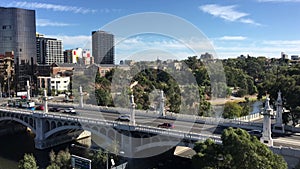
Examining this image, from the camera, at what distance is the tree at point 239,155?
16.8m

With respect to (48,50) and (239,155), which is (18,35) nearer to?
(48,50)

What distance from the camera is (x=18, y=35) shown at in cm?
8744

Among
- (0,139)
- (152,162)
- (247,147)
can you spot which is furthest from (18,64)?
(247,147)

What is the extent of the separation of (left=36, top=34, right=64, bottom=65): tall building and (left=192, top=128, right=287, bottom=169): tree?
390 ft

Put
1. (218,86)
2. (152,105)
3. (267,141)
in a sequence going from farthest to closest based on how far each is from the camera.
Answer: (218,86)
(152,105)
(267,141)

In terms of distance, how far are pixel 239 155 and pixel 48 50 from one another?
125442 millimetres

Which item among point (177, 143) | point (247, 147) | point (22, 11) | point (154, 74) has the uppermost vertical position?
point (22, 11)

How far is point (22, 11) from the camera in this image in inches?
→ 3433

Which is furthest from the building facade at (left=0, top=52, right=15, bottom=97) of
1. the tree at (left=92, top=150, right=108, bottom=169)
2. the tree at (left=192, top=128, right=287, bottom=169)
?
the tree at (left=192, top=128, right=287, bottom=169)

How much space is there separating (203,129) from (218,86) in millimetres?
41861

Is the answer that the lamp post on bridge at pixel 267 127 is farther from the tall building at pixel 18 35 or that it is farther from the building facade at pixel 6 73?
the tall building at pixel 18 35

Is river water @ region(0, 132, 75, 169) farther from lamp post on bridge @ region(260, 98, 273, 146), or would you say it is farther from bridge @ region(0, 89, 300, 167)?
lamp post on bridge @ region(260, 98, 273, 146)

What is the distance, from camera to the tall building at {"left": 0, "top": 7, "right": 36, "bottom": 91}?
86125mm

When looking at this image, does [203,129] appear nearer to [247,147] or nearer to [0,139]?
[247,147]
